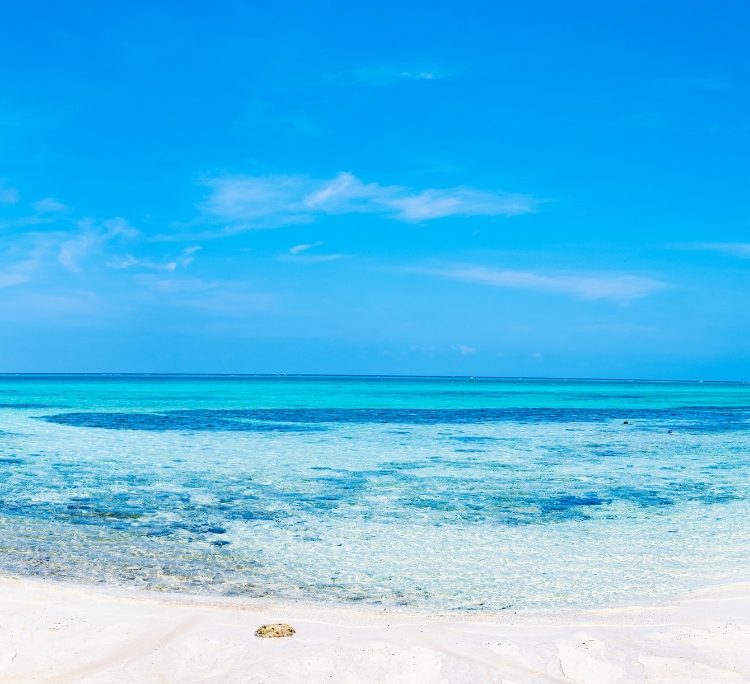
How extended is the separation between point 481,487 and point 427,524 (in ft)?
14.2

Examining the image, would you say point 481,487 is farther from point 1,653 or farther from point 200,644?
point 1,653

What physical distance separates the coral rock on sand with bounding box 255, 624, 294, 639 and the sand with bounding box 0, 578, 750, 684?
8 centimetres

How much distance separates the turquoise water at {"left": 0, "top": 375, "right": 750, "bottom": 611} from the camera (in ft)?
27.7

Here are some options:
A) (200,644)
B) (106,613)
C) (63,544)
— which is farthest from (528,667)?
(63,544)

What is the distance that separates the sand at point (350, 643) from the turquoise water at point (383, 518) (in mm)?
633

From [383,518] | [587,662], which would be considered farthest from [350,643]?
[383,518]

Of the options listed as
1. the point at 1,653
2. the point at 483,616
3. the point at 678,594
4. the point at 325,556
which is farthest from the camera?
the point at 325,556

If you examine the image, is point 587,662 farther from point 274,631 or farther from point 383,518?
point 383,518

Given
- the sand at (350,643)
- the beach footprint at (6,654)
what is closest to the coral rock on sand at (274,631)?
the sand at (350,643)

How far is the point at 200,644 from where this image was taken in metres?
6.11

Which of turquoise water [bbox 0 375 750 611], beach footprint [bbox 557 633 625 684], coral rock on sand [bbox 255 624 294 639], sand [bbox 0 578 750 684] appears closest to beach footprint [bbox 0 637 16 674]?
sand [bbox 0 578 750 684]

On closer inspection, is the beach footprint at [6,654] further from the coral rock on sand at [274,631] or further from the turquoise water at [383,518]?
the turquoise water at [383,518]

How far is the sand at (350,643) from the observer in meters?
5.50

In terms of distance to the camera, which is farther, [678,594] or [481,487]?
[481,487]
